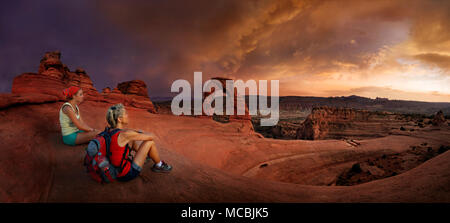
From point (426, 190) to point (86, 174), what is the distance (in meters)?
6.32

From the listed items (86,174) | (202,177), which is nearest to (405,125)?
(202,177)

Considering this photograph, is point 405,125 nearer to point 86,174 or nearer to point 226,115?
point 226,115

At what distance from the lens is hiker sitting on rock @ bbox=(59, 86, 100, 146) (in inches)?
148

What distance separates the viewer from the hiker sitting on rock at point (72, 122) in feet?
12.4

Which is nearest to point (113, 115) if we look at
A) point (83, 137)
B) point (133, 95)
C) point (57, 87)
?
point (83, 137)

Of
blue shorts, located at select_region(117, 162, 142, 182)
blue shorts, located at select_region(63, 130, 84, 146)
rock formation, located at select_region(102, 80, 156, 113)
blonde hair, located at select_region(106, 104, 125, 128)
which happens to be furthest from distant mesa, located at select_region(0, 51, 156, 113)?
blue shorts, located at select_region(117, 162, 142, 182)

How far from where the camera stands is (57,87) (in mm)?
11773

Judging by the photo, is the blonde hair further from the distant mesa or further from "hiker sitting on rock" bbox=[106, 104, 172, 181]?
the distant mesa

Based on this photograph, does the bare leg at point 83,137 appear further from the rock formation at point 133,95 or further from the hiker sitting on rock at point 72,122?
the rock formation at point 133,95

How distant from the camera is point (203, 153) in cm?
953

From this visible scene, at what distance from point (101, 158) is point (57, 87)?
48.9ft

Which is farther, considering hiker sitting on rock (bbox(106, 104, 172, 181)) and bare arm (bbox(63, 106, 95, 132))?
bare arm (bbox(63, 106, 95, 132))

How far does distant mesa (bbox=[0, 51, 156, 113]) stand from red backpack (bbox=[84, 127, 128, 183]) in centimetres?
485

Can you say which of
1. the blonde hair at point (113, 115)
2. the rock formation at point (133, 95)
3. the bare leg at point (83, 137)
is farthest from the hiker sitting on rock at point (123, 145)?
the rock formation at point (133, 95)
